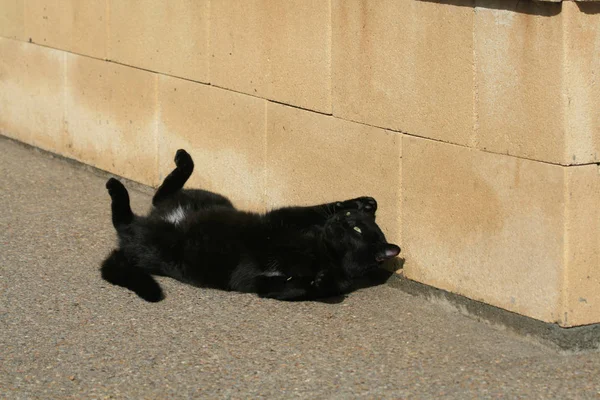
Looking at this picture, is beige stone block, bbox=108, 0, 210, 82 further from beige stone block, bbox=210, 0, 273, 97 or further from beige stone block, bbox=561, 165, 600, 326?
beige stone block, bbox=561, 165, 600, 326

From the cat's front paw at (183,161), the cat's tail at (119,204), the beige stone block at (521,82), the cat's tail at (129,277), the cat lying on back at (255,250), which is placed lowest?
the cat's tail at (129,277)

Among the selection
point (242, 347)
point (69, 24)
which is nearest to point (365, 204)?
point (242, 347)

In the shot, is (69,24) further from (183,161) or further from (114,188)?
(114,188)

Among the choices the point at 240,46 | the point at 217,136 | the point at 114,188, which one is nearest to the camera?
the point at 114,188

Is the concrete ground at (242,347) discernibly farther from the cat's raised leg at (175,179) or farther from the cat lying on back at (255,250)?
the cat's raised leg at (175,179)

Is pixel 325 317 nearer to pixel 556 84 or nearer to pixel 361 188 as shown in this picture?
pixel 361 188

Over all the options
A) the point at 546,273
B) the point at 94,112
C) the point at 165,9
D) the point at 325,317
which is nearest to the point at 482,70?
the point at 546,273

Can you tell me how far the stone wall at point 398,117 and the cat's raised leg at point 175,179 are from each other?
0.46 meters

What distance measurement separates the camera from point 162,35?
743 cm

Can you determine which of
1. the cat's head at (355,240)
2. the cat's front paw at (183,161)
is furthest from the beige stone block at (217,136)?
the cat's head at (355,240)

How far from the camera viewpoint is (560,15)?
15.1ft

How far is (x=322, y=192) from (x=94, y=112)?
2.75 m

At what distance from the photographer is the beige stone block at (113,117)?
7699 mm

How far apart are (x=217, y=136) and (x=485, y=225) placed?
2427 mm
